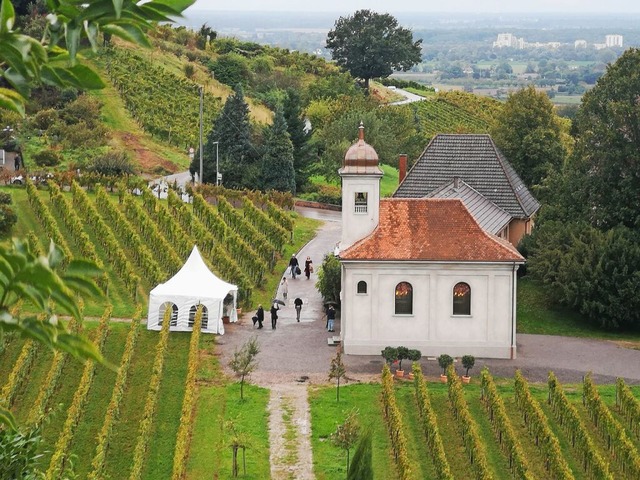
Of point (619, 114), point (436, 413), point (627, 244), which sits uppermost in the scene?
point (619, 114)

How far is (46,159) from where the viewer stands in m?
68.6

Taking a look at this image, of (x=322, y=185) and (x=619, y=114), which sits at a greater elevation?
(x=619, y=114)

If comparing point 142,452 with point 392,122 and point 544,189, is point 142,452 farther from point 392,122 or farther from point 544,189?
point 392,122

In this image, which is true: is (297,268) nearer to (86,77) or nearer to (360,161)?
(360,161)

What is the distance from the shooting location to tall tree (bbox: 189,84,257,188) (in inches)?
2707

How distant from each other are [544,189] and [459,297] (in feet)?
58.4

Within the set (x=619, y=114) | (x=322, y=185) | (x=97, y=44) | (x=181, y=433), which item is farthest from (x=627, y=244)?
(x=97, y=44)

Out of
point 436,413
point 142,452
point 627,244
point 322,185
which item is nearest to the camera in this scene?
point 142,452

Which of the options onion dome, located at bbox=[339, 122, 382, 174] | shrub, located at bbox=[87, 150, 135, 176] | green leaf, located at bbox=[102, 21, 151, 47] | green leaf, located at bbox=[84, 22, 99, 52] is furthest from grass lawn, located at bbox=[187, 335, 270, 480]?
shrub, located at bbox=[87, 150, 135, 176]

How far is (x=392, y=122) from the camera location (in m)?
84.1

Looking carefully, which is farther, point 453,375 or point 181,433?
point 453,375

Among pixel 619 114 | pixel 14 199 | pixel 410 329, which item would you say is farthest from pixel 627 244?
pixel 14 199

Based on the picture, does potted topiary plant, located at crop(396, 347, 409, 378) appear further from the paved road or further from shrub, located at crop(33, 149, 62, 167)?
shrub, located at crop(33, 149, 62, 167)

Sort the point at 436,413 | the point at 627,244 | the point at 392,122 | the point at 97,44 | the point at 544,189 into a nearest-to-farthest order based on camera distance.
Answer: the point at 97,44
the point at 436,413
the point at 627,244
the point at 544,189
the point at 392,122
